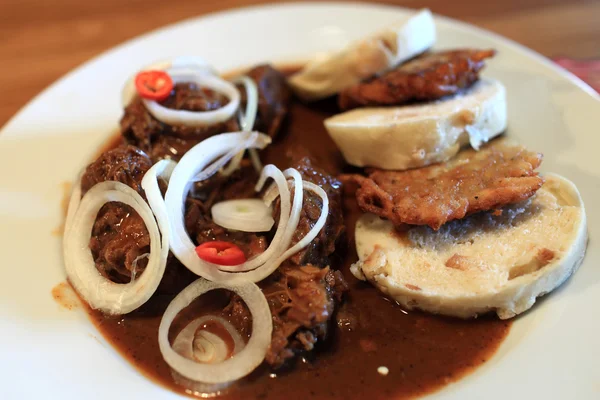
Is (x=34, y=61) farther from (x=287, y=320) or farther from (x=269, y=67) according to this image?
(x=287, y=320)

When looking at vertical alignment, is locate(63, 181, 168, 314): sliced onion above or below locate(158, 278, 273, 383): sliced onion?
above

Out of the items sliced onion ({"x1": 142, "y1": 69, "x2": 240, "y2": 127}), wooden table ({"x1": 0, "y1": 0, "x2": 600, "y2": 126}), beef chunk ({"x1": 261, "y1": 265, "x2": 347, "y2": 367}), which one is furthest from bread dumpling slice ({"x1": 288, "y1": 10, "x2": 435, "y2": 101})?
beef chunk ({"x1": 261, "y1": 265, "x2": 347, "y2": 367})

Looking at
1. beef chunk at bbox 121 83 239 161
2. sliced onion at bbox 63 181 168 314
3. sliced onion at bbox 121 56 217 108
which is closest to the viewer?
sliced onion at bbox 63 181 168 314

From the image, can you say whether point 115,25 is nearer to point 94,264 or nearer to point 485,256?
point 94,264

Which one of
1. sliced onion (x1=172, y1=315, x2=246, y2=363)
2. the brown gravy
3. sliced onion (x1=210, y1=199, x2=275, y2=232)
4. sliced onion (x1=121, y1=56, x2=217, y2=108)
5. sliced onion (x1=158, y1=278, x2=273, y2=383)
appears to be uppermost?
sliced onion (x1=121, y1=56, x2=217, y2=108)

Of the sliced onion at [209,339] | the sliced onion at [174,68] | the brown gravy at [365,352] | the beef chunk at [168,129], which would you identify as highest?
the sliced onion at [174,68]

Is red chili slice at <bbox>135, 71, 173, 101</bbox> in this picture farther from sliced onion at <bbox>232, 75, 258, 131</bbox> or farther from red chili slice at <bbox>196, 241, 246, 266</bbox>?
red chili slice at <bbox>196, 241, 246, 266</bbox>

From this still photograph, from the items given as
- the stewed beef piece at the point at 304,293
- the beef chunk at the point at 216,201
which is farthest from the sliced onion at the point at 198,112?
the stewed beef piece at the point at 304,293

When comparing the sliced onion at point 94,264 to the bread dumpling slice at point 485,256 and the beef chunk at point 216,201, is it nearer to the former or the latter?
the beef chunk at point 216,201
